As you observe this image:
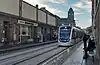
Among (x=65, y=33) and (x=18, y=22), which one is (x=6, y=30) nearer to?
(x=18, y=22)

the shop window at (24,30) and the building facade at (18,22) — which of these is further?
the shop window at (24,30)

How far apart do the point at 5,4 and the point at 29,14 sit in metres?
12.1

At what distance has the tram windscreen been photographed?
30.2 m

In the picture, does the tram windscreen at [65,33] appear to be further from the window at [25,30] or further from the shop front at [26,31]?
the window at [25,30]

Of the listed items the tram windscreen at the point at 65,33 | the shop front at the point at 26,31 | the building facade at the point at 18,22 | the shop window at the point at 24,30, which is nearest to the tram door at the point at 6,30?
the building facade at the point at 18,22

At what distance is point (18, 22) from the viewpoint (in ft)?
112

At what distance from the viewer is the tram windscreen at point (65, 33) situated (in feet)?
98.9

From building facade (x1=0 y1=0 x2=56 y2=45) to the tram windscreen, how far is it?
7.63 metres

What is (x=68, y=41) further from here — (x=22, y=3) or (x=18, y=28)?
(x=22, y=3)

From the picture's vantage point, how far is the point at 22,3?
37.7 m

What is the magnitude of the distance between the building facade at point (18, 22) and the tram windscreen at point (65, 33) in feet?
25.0

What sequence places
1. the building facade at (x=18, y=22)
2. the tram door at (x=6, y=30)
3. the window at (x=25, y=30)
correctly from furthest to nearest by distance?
the window at (x=25, y=30) < the tram door at (x=6, y=30) < the building facade at (x=18, y=22)

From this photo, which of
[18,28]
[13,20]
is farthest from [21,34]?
[13,20]

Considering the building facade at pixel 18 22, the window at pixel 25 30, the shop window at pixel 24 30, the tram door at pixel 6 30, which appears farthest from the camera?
the shop window at pixel 24 30
